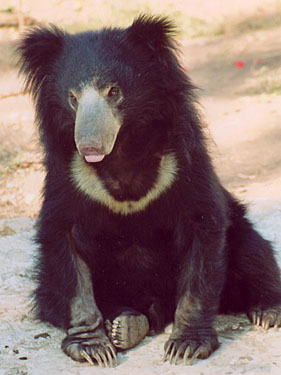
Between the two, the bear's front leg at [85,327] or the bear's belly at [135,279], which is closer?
the bear's front leg at [85,327]

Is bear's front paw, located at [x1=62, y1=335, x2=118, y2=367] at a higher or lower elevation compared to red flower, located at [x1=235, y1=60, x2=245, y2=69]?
lower

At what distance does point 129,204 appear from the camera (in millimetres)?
4402

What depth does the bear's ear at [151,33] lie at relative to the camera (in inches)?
167

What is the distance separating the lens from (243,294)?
476 cm

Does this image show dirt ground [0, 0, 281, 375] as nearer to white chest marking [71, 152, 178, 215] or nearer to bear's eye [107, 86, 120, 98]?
white chest marking [71, 152, 178, 215]

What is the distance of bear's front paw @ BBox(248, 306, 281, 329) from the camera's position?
4.54m

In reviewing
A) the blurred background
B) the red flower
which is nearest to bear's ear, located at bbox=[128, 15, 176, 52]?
the blurred background

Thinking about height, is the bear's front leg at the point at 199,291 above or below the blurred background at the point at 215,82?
below

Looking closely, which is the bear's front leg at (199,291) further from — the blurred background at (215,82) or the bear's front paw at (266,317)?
the blurred background at (215,82)

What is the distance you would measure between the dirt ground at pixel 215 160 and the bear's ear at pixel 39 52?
0.38 m

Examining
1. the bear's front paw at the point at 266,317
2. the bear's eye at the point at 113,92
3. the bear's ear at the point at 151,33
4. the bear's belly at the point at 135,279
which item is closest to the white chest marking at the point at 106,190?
the bear's belly at the point at 135,279

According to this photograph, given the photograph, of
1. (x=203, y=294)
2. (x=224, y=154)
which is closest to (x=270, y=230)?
(x=203, y=294)

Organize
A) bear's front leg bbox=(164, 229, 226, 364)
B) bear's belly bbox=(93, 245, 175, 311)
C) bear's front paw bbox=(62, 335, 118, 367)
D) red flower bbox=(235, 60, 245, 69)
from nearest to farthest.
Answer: bear's front paw bbox=(62, 335, 118, 367) < bear's front leg bbox=(164, 229, 226, 364) < bear's belly bbox=(93, 245, 175, 311) < red flower bbox=(235, 60, 245, 69)

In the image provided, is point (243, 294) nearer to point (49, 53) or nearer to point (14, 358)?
point (14, 358)
